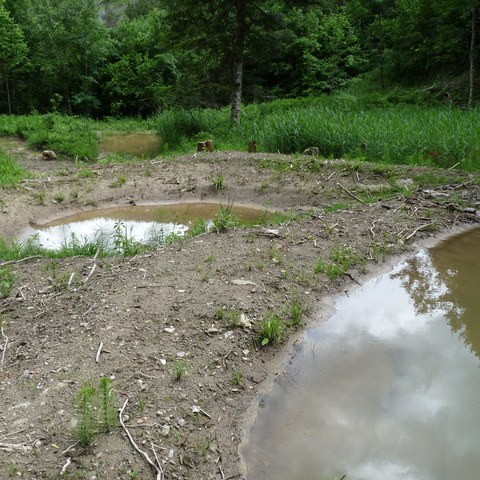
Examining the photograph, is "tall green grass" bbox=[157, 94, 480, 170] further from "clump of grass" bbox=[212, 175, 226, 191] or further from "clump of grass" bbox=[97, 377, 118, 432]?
"clump of grass" bbox=[97, 377, 118, 432]

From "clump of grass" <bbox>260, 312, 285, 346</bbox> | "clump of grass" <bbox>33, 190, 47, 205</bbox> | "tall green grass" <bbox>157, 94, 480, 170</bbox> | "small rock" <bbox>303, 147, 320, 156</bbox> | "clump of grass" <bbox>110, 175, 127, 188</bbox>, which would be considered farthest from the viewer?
"small rock" <bbox>303, 147, 320, 156</bbox>

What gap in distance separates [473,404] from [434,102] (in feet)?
51.5

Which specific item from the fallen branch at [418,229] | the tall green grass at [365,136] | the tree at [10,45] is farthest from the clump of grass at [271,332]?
the tree at [10,45]

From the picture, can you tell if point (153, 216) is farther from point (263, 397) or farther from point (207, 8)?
point (207, 8)

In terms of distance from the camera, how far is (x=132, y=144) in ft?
58.9

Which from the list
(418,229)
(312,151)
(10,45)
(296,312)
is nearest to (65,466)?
(296,312)

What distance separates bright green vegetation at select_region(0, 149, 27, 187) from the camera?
9643 millimetres

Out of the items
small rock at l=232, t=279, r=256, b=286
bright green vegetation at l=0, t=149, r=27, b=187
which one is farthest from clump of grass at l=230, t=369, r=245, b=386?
bright green vegetation at l=0, t=149, r=27, b=187

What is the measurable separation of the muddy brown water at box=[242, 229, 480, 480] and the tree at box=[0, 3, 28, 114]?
81.2ft

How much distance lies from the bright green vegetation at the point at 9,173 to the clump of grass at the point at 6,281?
4526mm

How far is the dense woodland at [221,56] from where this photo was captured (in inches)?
688

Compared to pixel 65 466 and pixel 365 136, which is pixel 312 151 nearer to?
pixel 365 136

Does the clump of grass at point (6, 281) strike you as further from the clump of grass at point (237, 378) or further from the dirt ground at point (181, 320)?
the clump of grass at point (237, 378)

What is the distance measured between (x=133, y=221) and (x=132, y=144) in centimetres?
963
